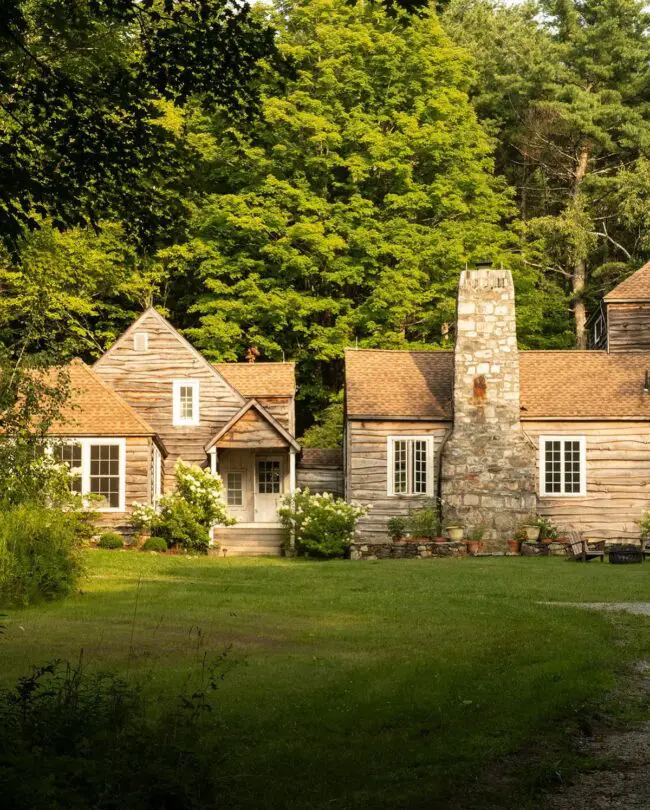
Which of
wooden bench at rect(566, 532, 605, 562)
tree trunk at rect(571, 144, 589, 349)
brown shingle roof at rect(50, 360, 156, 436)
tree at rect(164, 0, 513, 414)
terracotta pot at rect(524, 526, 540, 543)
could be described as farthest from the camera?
tree trunk at rect(571, 144, 589, 349)

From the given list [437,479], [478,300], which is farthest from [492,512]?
[478,300]

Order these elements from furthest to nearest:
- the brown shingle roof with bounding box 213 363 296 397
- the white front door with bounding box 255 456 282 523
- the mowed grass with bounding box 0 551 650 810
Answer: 1. the white front door with bounding box 255 456 282 523
2. the brown shingle roof with bounding box 213 363 296 397
3. the mowed grass with bounding box 0 551 650 810

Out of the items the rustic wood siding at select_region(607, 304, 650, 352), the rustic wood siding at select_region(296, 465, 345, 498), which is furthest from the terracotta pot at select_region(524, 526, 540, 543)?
the rustic wood siding at select_region(607, 304, 650, 352)

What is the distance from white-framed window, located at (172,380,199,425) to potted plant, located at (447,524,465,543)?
7787 millimetres

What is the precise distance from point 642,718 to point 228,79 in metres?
6.51

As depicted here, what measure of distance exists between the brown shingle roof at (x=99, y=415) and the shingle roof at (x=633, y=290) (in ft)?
47.9

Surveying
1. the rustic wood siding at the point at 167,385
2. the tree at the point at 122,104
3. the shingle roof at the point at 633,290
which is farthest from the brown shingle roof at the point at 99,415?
the tree at the point at 122,104

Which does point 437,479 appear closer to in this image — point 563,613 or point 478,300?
point 478,300

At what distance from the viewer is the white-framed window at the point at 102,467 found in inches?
1213

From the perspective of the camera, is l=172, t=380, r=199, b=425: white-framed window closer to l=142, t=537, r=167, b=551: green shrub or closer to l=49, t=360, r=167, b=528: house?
l=49, t=360, r=167, b=528: house

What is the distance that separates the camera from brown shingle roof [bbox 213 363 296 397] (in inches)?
1357

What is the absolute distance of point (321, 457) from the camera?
3481 centimetres

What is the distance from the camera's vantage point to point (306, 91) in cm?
4350

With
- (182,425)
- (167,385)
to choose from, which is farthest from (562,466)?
(167,385)
